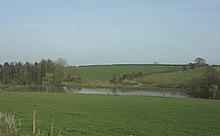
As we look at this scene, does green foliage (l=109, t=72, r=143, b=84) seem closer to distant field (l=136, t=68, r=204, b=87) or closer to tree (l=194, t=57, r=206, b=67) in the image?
distant field (l=136, t=68, r=204, b=87)

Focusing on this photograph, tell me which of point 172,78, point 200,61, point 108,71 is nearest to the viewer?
point 172,78

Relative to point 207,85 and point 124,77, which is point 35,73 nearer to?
point 124,77

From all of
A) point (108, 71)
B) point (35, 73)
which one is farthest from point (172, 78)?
point (35, 73)

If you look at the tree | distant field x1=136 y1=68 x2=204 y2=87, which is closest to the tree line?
distant field x1=136 y1=68 x2=204 y2=87

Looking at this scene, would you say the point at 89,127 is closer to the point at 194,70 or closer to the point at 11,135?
the point at 11,135

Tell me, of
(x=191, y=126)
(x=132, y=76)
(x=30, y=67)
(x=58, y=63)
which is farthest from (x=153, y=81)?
(x=191, y=126)

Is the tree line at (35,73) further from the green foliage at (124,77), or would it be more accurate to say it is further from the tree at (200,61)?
the tree at (200,61)

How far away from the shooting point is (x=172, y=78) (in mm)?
109688

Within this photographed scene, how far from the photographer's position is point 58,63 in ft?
411

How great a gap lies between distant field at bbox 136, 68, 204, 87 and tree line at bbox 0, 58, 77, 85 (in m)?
28.6

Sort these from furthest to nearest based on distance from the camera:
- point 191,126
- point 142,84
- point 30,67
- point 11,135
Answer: point 30,67
point 142,84
point 191,126
point 11,135

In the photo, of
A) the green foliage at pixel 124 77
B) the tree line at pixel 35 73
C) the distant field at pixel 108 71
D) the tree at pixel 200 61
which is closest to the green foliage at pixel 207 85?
the green foliage at pixel 124 77

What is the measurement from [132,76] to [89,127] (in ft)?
332

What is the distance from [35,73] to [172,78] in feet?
169
